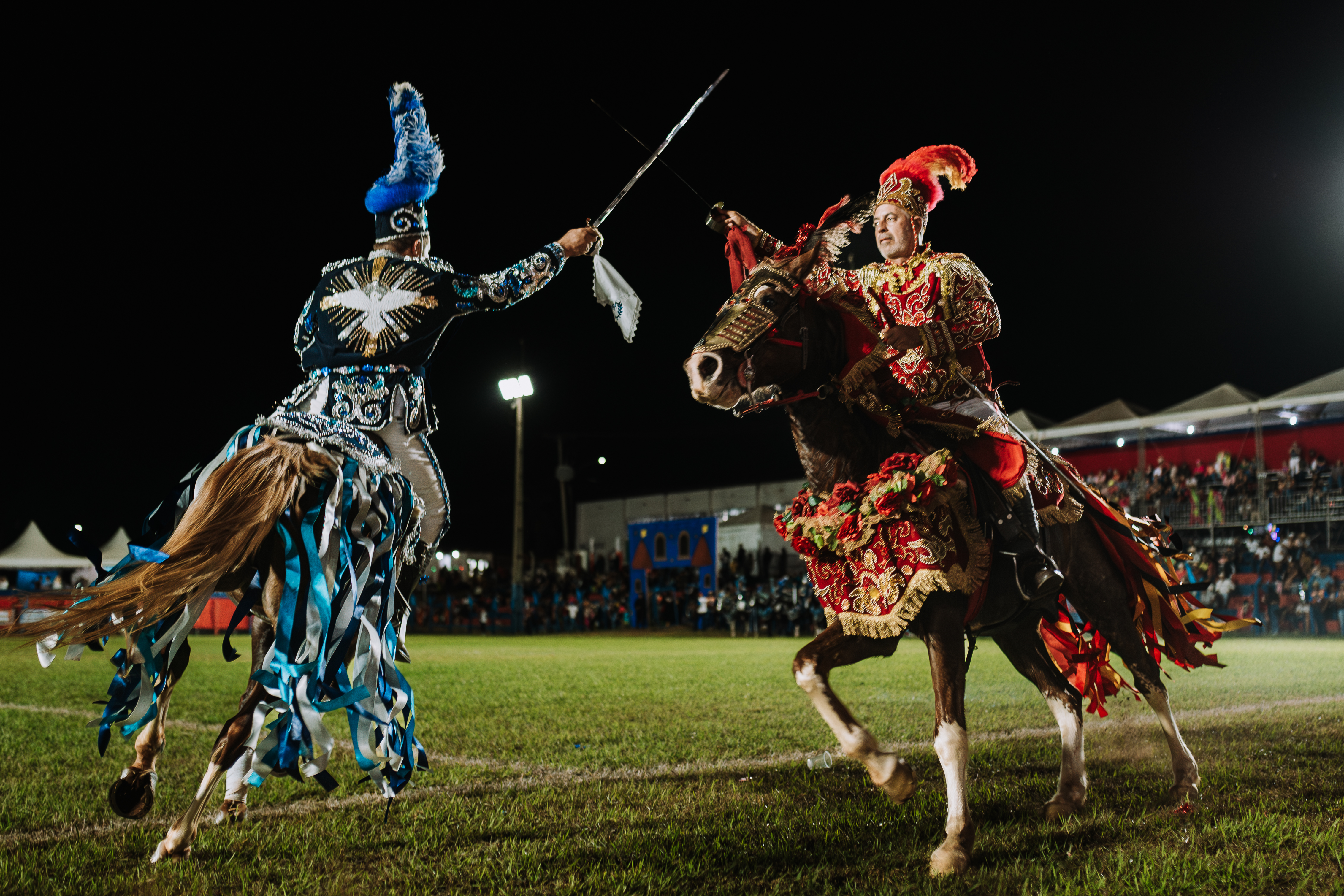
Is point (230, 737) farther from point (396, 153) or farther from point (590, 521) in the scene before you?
point (590, 521)

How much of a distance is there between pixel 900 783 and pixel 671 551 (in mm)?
25636

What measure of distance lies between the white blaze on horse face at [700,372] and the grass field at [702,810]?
1642mm

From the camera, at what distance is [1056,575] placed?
4035mm

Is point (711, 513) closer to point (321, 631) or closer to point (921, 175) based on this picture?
point (921, 175)

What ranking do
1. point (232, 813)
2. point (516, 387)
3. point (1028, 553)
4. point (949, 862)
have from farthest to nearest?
point (516, 387), point (232, 813), point (1028, 553), point (949, 862)

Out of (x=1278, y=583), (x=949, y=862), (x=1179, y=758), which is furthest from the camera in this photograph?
(x=1278, y=583)

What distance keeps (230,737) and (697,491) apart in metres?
40.3

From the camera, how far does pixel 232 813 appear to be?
4102 millimetres

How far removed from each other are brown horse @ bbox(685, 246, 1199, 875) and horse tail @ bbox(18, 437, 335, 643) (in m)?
1.56

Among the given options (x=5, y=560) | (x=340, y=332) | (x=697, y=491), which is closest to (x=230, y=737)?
(x=340, y=332)

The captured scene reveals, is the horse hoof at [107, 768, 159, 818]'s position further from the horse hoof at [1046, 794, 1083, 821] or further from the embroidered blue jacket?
the horse hoof at [1046, 794, 1083, 821]

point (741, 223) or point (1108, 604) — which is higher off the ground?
point (741, 223)

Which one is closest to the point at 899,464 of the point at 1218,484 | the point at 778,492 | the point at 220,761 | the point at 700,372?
the point at 700,372

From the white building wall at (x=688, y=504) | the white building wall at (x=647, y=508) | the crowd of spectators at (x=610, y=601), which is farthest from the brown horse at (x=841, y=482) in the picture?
the white building wall at (x=647, y=508)
